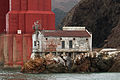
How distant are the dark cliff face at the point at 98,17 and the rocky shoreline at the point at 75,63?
4031cm

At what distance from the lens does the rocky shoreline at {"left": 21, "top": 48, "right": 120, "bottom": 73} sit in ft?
244

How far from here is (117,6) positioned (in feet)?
404

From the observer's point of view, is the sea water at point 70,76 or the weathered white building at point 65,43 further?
the weathered white building at point 65,43

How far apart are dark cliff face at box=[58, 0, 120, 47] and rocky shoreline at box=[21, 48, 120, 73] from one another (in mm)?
40308

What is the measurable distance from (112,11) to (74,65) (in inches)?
2004

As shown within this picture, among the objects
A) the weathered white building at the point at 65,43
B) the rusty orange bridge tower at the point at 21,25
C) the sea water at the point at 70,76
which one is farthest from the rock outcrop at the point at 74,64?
the rusty orange bridge tower at the point at 21,25

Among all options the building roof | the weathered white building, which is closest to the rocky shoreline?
the weathered white building

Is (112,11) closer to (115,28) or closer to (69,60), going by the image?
(115,28)

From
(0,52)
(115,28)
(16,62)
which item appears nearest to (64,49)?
(16,62)

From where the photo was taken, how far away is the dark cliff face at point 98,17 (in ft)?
401

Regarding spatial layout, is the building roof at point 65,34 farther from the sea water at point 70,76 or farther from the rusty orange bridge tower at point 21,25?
the rusty orange bridge tower at point 21,25

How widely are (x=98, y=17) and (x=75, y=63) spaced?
177 ft

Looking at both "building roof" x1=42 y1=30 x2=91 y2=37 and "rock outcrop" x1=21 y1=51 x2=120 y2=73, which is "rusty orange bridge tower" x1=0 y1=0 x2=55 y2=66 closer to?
"building roof" x1=42 y1=30 x2=91 y2=37

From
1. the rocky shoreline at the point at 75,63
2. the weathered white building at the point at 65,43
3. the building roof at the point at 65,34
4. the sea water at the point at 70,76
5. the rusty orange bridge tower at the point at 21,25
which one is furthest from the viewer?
the rusty orange bridge tower at the point at 21,25
